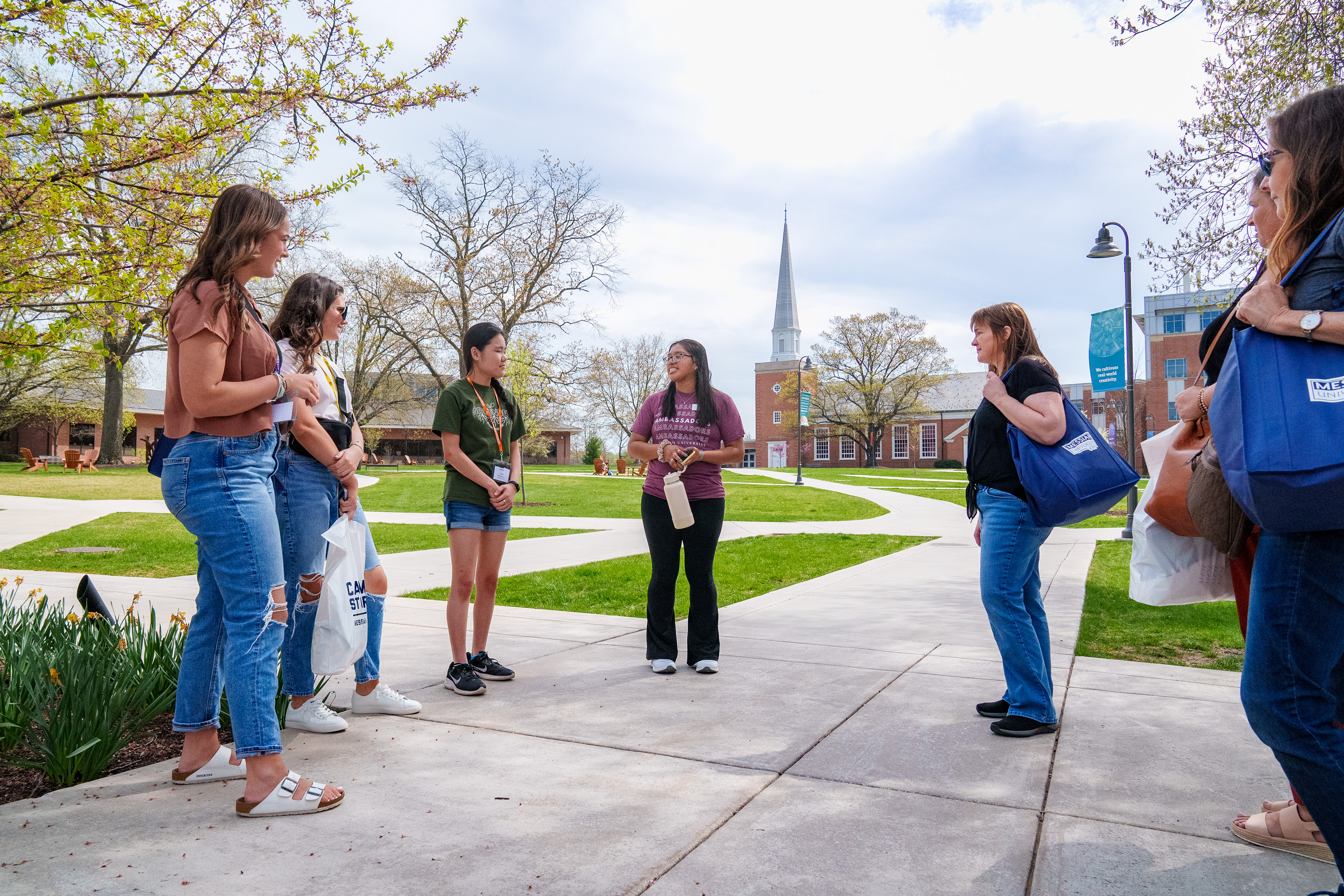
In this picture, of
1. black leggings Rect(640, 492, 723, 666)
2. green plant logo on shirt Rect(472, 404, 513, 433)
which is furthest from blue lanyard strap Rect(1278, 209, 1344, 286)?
green plant logo on shirt Rect(472, 404, 513, 433)

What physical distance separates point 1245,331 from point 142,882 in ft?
10.4

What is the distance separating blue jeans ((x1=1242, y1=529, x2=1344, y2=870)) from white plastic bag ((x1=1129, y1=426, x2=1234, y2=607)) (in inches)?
22.9

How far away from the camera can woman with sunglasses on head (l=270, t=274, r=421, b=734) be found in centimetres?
359

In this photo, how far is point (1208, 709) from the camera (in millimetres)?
4129

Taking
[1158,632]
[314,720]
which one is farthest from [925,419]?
[314,720]

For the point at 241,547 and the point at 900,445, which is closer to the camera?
the point at 241,547

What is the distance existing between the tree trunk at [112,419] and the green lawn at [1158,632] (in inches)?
1528

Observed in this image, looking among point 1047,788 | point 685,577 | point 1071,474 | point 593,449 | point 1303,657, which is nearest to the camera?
point 1303,657

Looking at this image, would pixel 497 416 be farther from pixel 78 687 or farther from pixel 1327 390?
pixel 1327 390

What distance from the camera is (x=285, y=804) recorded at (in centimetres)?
280

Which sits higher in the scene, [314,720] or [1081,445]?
[1081,445]

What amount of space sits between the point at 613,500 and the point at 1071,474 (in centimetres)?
1986

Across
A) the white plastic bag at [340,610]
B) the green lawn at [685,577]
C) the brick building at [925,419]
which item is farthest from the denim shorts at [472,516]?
the brick building at [925,419]

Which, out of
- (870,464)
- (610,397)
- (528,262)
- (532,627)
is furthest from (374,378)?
(532,627)
